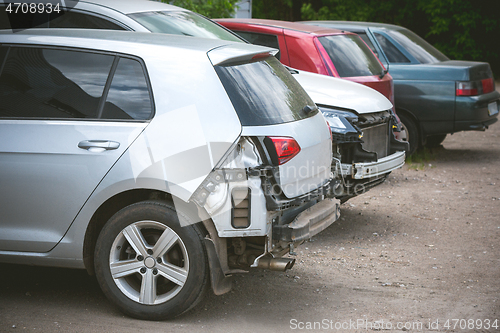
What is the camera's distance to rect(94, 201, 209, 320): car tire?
3.72 metres

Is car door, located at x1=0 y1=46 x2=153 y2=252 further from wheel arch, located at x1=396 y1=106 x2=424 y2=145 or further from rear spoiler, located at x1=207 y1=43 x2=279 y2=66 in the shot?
wheel arch, located at x1=396 y1=106 x2=424 y2=145

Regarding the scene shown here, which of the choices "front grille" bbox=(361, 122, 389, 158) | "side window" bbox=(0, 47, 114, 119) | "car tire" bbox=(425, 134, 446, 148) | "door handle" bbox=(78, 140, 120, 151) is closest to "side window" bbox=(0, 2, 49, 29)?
"side window" bbox=(0, 47, 114, 119)

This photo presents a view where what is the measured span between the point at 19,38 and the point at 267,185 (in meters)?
2.04

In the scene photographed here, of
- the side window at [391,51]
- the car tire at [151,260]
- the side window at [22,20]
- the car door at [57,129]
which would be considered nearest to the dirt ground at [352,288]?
the car tire at [151,260]

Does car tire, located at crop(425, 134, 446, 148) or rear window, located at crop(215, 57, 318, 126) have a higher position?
rear window, located at crop(215, 57, 318, 126)

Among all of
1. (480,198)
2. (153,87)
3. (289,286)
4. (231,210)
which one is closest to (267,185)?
(231,210)

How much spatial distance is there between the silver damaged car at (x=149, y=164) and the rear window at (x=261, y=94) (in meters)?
0.01

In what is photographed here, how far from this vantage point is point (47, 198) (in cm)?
384

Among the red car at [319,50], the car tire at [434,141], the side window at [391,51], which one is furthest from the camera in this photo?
the car tire at [434,141]

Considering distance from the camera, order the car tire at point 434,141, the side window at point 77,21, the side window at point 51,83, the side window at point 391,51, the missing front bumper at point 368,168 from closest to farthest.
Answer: the side window at point 51,83, the missing front bumper at point 368,168, the side window at point 77,21, the side window at point 391,51, the car tire at point 434,141

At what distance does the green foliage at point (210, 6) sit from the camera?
377 inches

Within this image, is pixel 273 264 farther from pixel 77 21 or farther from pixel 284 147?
pixel 77 21

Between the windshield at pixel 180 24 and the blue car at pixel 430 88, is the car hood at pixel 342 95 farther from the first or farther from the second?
the blue car at pixel 430 88

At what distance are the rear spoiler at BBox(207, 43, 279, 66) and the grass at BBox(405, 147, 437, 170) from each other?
5.74 meters
